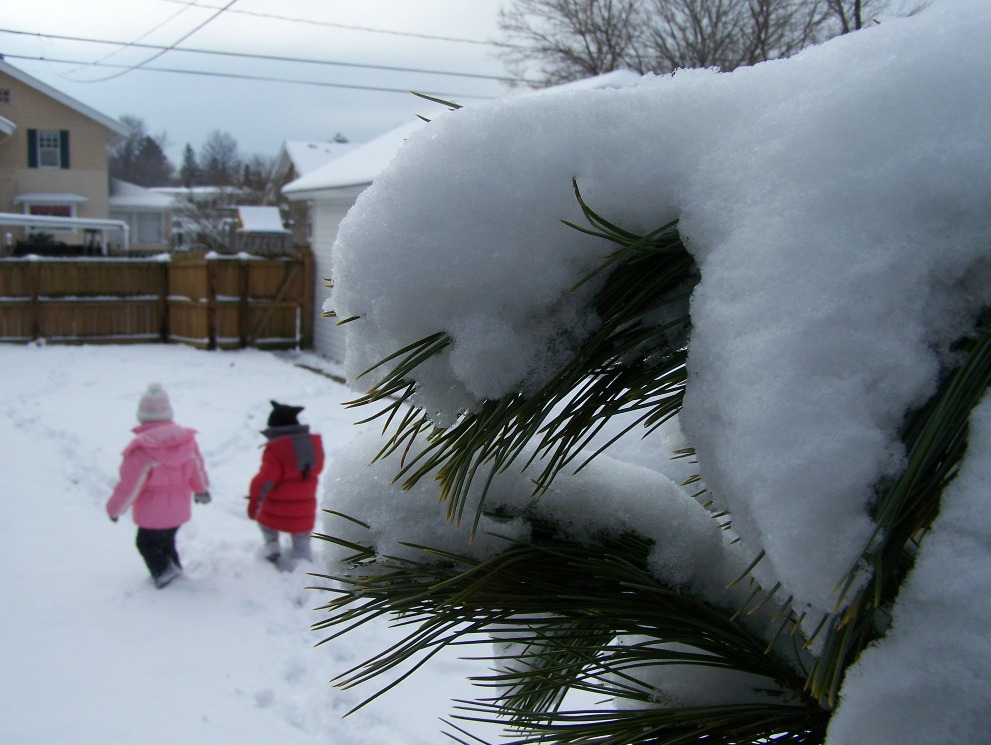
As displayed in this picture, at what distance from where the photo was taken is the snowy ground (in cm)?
390

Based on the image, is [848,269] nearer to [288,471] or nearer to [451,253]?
[451,253]

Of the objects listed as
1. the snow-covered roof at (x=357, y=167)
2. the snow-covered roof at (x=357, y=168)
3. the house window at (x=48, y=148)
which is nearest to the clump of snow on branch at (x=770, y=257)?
the snow-covered roof at (x=357, y=168)

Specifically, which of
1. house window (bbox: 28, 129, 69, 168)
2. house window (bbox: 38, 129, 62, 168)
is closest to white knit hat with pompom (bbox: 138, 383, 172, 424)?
house window (bbox: 28, 129, 69, 168)

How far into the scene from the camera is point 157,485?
217 inches

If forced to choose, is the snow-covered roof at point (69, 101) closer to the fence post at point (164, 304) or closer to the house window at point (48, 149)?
the house window at point (48, 149)

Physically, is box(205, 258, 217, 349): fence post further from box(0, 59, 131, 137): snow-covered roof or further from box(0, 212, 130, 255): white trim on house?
box(0, 59, 131, 137): snow-covered roof

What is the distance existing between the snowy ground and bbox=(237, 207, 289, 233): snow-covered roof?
1980cm

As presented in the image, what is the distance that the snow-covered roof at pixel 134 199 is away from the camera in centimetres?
3741

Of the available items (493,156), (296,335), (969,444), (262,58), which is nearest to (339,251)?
(493,156)

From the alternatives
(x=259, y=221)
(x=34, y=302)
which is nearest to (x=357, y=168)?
(x=34, y=302)

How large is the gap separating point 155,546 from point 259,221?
24268 mm

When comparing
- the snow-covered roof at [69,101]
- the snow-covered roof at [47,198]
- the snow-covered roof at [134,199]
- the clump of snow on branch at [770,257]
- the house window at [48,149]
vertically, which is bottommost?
the clump of snow on branch at [770,257]

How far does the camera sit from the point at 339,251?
2.83ft

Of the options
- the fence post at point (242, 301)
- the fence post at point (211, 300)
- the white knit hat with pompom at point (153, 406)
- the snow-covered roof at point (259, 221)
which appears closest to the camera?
the white knit hat with pompom at point (153, 406)
